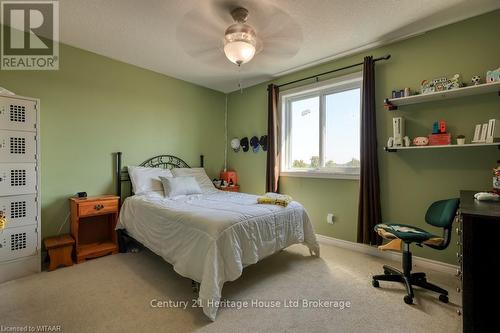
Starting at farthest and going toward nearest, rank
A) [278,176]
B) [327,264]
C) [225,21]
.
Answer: [278,176]
[327,264]
[225,21]

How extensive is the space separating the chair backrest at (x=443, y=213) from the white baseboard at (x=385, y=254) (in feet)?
2.07

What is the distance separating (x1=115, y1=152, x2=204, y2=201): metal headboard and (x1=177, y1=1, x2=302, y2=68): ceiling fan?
1.72 meters

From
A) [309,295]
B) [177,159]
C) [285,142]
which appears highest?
[285,142]

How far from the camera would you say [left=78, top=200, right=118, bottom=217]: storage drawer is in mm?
2635

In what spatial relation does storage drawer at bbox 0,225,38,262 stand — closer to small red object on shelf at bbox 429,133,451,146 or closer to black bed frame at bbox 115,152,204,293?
black bed frame at bbox 115,152,204,293

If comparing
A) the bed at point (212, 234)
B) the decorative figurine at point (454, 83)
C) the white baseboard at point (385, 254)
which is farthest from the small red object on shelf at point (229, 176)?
the decorative figurine at point (454, 83)

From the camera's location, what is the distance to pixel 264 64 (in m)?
3.38

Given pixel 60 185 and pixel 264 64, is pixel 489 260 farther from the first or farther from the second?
pixel 60 185

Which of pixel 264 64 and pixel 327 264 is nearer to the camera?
pixel 327 264

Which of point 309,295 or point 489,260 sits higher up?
point 489,260

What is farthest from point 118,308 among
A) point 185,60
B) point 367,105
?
point 367,105

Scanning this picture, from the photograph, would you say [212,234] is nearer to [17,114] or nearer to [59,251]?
[59,251]

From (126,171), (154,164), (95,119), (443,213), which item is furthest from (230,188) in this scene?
(443,213)

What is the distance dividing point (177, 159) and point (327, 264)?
9.31ft
